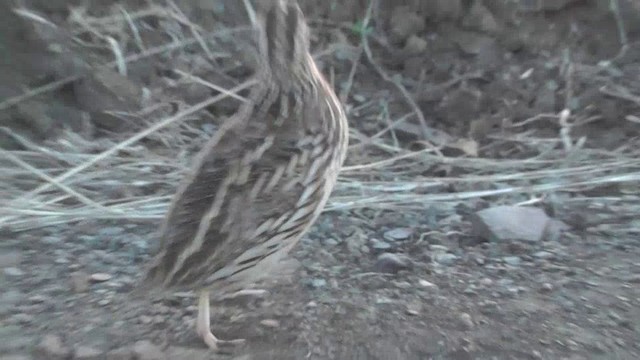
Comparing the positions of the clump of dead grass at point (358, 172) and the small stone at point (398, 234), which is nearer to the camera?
the small stone at point (398, 234)

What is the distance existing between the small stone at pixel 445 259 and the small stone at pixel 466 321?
47 centimetres

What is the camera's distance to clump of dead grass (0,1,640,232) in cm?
467

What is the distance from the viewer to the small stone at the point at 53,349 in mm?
3461

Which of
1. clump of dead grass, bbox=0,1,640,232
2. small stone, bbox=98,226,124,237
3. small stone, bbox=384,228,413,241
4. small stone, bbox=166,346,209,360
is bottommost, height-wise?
small stone, bbox=166,346,209,360

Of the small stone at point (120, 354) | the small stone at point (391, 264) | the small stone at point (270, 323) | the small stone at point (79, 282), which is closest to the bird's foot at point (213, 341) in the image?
the small stone at point (270, 323)

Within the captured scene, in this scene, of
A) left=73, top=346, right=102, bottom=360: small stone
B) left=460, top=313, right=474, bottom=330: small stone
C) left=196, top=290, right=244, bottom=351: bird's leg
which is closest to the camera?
left=73, top=346, right=102, bottom=360: small stone

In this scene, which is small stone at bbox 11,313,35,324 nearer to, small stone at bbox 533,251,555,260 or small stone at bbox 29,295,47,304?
small stone at bbox 29,295,47,304

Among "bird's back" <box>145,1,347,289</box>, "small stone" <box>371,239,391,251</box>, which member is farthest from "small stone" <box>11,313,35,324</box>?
"small stone" <box>371,239,391,251</box>

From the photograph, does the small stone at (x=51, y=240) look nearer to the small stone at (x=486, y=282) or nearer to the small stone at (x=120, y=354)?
the small stone at (x=120, y=354)

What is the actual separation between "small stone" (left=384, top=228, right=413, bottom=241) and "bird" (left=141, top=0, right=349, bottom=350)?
2.90 ft

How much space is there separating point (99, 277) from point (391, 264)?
1083 millimetres

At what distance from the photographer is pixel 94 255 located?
4266 mm

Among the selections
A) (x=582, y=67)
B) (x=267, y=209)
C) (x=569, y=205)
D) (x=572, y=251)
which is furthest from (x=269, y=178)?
(x=582, y=67)

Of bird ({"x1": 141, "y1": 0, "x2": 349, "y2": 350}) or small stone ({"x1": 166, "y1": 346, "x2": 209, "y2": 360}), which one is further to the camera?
small stone ({"x1": 166, "y1": 346, "x2": 209, "y2": 360})
